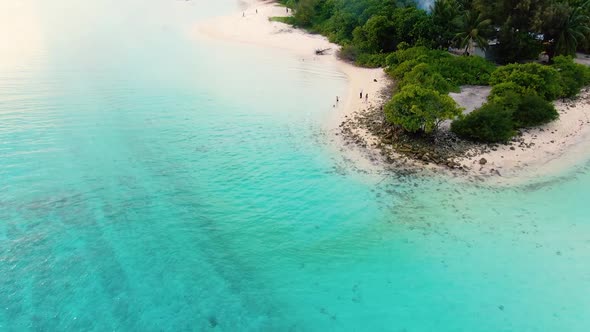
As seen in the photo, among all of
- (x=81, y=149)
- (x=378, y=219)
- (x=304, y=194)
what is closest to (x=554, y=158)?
(x=378, y=219)

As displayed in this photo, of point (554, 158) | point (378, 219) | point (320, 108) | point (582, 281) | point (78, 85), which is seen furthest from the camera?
point (78, 85)

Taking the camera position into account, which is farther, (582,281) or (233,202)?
(233,202)

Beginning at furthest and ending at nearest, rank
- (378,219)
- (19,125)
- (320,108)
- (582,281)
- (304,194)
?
1. (320,108)
2. (19,125)
3. (304,194)
4. (378,219)
5. (582,281)

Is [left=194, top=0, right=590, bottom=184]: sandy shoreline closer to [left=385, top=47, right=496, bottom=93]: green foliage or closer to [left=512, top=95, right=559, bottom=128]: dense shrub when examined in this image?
[left=512, top=95, right=559, bottom=128]: dense shrub

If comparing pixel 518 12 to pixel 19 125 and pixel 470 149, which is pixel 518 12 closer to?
pixel 470 149

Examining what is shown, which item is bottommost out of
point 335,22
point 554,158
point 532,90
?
point 554,158

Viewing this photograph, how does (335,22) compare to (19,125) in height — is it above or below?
above

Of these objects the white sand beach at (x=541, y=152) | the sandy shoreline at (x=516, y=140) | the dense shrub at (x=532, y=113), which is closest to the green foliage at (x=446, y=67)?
the sandy shoreline at (x=516, y=140)

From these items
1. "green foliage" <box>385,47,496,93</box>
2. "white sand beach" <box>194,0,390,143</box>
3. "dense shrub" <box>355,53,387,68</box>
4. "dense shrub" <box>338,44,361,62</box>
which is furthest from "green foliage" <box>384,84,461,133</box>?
"dense shrub" <box>338,44,361,62</box>

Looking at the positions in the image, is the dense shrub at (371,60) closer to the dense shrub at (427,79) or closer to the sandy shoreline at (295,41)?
the sandy shoreline at (295,41)
